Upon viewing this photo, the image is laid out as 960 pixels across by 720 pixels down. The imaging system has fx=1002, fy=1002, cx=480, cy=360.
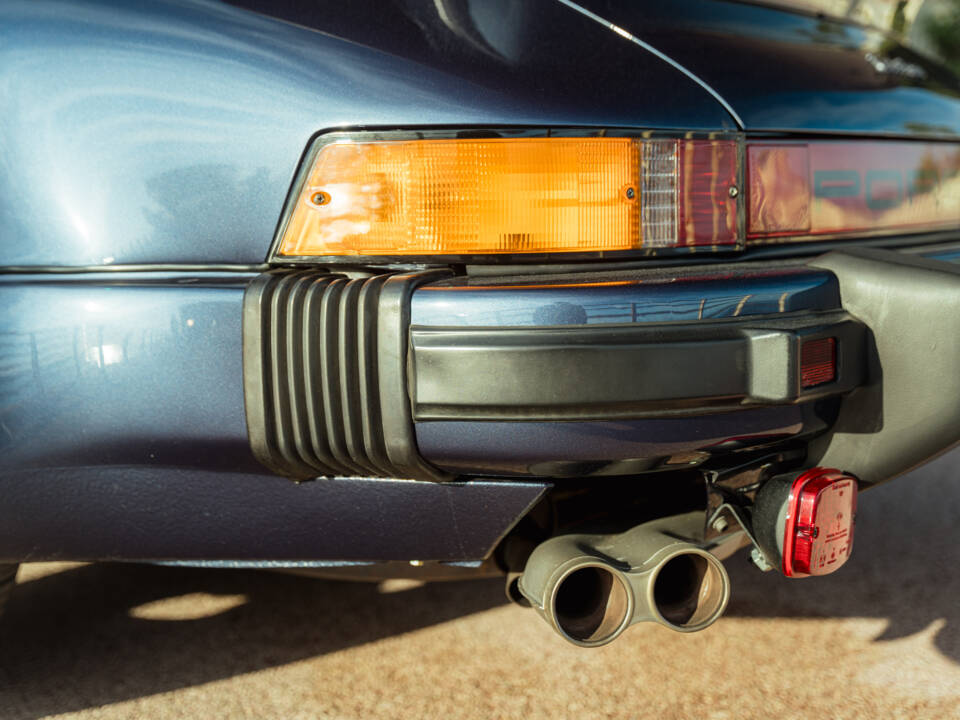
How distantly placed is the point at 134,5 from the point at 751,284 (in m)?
1.10

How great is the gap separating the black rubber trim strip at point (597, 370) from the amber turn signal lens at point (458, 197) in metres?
0.19

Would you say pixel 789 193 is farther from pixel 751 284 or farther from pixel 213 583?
pixel 213 583

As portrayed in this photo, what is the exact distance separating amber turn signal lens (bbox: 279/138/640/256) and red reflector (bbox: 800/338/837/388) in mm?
380

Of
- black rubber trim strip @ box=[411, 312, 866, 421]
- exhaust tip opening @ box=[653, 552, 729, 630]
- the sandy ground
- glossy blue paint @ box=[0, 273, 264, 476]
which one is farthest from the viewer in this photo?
the sandy ground

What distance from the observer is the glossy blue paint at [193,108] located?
1596mm

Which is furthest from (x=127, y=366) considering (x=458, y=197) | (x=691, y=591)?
(x=691, y=591)

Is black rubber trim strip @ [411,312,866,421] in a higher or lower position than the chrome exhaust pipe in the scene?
higher

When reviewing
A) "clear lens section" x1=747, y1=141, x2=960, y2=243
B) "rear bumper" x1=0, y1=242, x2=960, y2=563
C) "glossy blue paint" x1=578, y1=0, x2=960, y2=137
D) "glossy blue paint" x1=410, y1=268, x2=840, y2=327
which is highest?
"glossy blue paint" x1=578, y1=0, x2=960, y2=137

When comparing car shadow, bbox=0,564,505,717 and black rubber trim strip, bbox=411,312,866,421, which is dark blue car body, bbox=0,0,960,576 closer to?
black rubber trim strip, bbox=411,312,866,421

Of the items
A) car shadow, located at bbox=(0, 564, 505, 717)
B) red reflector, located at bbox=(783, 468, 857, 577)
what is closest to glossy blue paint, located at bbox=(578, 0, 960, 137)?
red reflector, located at bbox=(783, 468, 857, 577)

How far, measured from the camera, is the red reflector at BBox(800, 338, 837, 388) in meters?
1.57

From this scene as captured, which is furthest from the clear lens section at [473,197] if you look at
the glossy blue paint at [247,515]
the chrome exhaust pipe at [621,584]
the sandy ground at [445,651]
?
the sandy ground at [445,651]

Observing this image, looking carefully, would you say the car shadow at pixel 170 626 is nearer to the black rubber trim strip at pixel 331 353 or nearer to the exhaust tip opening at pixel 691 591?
the exhaust tip opening at pixel 691 591

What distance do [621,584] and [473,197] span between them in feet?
2.26
